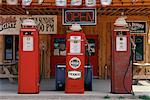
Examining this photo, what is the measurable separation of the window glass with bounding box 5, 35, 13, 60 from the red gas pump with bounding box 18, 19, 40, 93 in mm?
6333

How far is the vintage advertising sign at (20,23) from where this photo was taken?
16594mm

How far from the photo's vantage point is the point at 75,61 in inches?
506

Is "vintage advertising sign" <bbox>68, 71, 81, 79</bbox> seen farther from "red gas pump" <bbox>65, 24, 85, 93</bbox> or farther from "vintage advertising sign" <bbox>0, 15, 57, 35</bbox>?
"vintage advertising sign" <bbox>0, 15, 57, 35</bbox>

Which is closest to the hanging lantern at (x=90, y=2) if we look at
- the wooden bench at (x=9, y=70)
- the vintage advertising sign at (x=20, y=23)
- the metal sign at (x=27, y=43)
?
the metal sign at (x=27, y=43)

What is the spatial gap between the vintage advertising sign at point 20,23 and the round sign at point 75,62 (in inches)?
164

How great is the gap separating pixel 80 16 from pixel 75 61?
2079 millimetres

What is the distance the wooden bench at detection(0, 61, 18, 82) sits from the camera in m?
17.0

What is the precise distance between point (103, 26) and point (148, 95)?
A: 6.89 m

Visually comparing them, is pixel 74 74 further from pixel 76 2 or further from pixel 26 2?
pixel 26 2

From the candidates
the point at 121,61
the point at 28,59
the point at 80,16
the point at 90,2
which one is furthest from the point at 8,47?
the point at 121,61

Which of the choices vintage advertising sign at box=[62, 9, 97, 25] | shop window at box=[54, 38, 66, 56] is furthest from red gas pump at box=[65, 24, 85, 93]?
shop window at box=[54, 38, 66, 56]

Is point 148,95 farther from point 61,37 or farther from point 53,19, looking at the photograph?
point 61,37

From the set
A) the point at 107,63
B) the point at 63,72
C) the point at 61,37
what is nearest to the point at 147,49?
the point at 107,63

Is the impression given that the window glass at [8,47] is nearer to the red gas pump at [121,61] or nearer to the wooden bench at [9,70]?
the wooden bench at [9,70]
